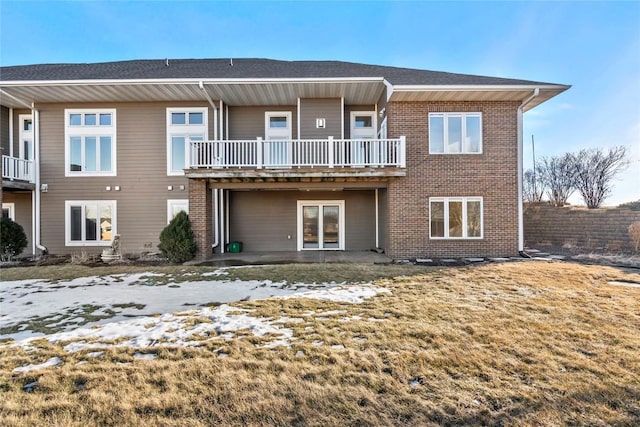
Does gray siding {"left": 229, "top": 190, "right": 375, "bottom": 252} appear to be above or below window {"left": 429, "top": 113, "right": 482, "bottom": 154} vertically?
below

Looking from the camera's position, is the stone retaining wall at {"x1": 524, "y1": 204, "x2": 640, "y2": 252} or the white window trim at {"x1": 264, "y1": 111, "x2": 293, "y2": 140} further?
the white window trim at {"x1": 264, "y1": 111, "x2": 293, "y2": 140}

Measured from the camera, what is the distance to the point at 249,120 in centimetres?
1141

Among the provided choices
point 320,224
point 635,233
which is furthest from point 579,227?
point 320,224

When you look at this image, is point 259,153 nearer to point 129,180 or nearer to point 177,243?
point 177,243

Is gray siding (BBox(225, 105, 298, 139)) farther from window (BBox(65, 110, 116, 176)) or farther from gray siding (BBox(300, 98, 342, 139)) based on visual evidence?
window (BBox(65, 110, 116, 176))

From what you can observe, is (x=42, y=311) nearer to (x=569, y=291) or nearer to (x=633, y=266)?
(x=569, y=291)

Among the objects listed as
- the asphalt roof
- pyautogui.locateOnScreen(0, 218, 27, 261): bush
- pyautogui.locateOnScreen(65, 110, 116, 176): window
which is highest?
the asphalt roof

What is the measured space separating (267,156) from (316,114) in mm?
3005

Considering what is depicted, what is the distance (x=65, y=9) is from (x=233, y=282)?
1725 cm

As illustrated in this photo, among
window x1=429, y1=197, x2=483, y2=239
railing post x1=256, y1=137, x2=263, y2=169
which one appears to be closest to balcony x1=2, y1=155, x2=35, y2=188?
railing post x1=256, y1=137, x2=263, y2=169

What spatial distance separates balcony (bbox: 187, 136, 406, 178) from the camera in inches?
357

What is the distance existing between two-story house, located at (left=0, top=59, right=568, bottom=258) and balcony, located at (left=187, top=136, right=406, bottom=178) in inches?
1.7

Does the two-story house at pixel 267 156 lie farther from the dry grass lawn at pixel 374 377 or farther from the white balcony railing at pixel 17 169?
the dry grass lawn at pixel 374 377

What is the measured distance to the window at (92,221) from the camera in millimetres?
10781
